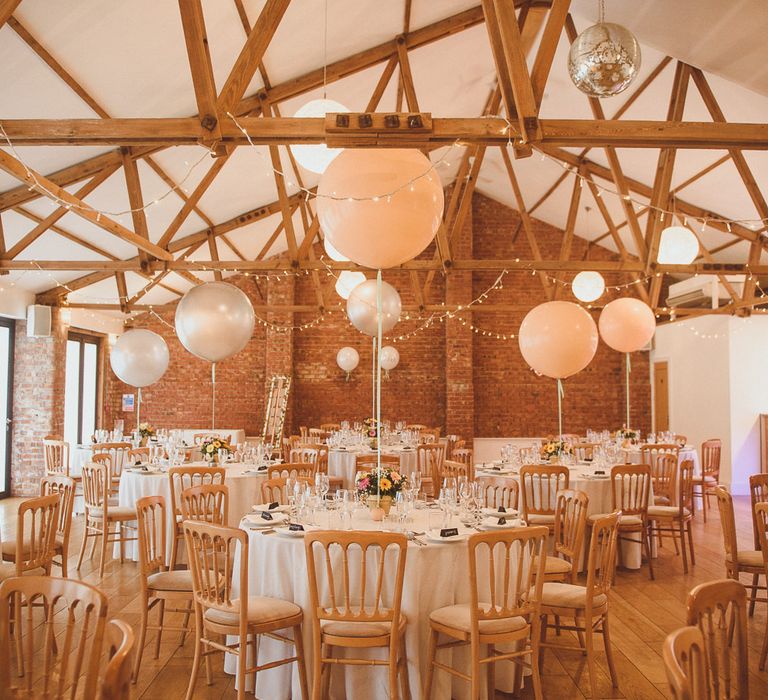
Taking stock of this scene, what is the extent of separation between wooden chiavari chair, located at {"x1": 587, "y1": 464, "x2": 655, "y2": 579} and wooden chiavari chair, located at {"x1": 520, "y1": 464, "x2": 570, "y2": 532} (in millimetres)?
364

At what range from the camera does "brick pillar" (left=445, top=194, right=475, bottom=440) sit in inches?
508

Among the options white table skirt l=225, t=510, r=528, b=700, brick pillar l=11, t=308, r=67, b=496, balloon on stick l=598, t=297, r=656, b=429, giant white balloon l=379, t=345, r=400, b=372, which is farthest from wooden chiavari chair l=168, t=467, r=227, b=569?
giant white balloon l=379, t=345, r=400, b=372

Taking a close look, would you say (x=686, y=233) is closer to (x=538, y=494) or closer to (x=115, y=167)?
(x=538, y=494)

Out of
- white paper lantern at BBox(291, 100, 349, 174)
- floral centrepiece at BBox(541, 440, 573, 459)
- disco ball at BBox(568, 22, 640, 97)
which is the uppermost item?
disco ball at BBox(568, 22, 640, 97)

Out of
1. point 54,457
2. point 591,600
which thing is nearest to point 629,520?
point 591,600

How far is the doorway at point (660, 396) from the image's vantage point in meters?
13.0

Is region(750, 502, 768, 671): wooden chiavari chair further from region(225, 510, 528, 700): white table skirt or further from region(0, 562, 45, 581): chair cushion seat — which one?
region(0, 562, 45, 581): chair cushion seat

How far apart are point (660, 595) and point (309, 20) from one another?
6.00m

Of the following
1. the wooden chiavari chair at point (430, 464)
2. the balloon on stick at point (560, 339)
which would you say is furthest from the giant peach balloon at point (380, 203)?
the wooden chiavari chair at point (430, 464)

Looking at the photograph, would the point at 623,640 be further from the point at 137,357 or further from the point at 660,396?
the point at 660,396

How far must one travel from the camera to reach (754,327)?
11180 millimetres

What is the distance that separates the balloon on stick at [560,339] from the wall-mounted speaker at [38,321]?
7.93m

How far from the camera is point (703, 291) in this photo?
37.5ft

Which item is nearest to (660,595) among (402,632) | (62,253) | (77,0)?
(402,632)
